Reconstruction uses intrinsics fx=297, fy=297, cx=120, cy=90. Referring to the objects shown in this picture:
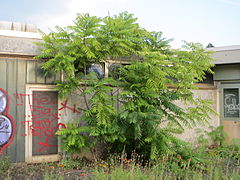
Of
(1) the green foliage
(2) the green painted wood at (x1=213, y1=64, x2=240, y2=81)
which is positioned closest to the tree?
(1) the green foliage

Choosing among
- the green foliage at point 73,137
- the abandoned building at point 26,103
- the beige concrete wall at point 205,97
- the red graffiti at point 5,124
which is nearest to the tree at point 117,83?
the green foliage at point 73,137

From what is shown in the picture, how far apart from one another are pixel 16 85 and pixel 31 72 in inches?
18.3

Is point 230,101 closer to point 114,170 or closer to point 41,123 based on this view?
point 114,170

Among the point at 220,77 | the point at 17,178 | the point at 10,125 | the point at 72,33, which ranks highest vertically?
the point at 72,33

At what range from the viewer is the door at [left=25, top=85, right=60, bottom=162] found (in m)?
7.14

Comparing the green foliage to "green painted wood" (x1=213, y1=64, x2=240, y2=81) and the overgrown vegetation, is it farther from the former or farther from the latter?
"green painted wood" (x1=213, y1=64, x2=240, y2=81)

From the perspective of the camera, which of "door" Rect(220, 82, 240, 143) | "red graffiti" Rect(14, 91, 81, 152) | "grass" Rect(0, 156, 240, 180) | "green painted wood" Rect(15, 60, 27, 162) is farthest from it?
"door" Rect(220, 82, 240, 143)

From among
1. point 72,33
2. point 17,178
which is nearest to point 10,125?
point 17,178

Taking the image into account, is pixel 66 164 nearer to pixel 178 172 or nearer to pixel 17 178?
pixel 17 178

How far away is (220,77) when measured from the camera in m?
10.6

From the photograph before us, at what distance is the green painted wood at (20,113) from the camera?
700cm

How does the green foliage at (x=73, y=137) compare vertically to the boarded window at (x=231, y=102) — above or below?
below

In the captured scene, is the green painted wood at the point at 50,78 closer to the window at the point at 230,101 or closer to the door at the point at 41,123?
the door at the point at 41,123

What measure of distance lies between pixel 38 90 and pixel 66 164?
1.91 m
